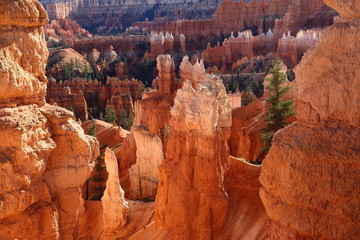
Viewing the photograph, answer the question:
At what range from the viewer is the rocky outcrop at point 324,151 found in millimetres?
6430

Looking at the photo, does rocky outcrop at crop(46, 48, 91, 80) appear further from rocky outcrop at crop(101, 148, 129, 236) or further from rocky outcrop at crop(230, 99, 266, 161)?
rocky outcrop at crop(101, 148, 129, 236)

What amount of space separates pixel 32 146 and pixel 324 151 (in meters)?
5.15

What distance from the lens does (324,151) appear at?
21.5 ft

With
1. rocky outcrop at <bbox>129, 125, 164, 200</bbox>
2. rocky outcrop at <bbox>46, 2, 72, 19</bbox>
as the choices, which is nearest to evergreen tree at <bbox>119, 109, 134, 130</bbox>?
rocky outcrop at <bbox>129, 125, 164, 200</bbox>

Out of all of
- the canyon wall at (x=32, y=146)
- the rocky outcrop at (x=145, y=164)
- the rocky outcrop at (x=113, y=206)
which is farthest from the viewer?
the rocky outcrop at (x=145, y=164)

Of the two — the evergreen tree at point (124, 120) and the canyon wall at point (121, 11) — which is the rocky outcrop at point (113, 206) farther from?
the canyon wall at point (121, 11)

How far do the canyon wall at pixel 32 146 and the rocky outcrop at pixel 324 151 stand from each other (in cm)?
418

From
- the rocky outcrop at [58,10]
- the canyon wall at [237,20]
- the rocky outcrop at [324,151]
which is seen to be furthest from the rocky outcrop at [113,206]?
the rocky outcrop at [58,10]

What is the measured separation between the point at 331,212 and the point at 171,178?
21.6 feet

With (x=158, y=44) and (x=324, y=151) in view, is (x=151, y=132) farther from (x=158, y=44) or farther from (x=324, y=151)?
(x=158, y=44)

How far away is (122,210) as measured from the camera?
1521 cm

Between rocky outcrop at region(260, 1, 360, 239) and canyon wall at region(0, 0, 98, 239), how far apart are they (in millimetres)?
4179

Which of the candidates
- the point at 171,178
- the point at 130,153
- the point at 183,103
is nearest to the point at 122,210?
the point at 171,178

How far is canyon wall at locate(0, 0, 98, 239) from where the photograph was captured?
7.97 meters
